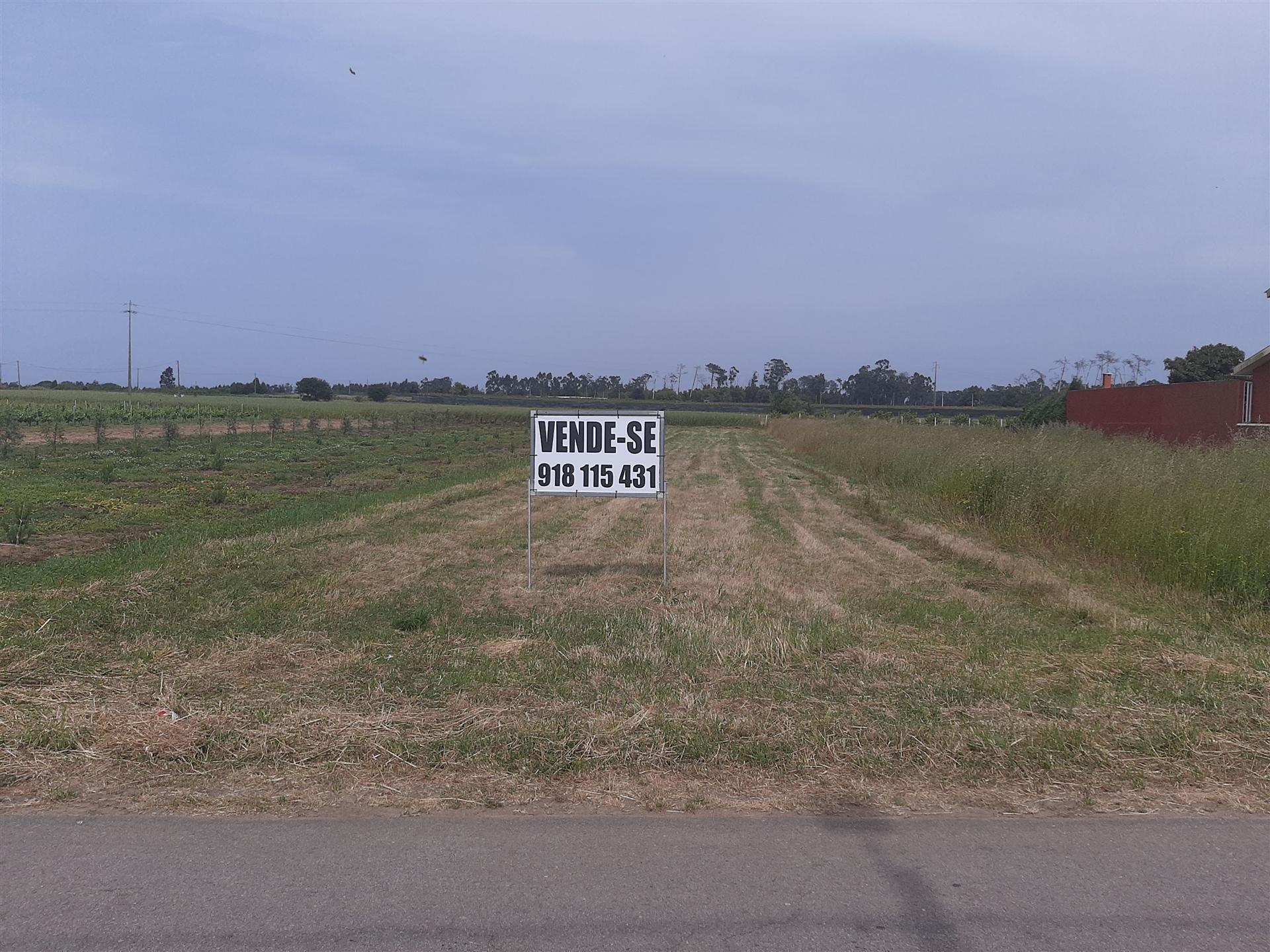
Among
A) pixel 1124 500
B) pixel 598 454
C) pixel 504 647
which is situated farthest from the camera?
pixel 1124 500

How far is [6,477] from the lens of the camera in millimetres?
21594

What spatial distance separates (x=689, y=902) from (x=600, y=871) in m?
0.46

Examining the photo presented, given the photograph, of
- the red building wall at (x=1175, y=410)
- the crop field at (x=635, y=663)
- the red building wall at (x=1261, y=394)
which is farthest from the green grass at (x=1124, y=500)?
the red building wall at (x=1175, y=410)

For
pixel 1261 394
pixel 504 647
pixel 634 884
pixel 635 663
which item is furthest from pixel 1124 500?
pixel 1261 394

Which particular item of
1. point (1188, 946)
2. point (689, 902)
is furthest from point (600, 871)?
point (1188, 946)

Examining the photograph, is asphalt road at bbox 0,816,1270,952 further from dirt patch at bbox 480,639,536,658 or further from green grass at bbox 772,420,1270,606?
green grass at bbox 772,420,1270,606

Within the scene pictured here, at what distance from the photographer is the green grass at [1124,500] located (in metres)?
10.4

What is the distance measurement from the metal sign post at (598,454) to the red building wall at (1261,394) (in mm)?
18220

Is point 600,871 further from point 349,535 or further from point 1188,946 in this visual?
point 349,535

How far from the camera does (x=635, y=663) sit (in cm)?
753

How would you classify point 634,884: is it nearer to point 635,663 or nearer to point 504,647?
point 635,663

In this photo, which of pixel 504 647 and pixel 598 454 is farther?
pixel 598 454

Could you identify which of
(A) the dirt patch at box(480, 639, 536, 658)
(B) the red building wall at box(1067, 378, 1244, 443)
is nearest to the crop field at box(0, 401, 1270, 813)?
(A) the dirt patch at box(480, 639, 536, 658)

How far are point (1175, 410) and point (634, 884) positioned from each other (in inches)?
1061
